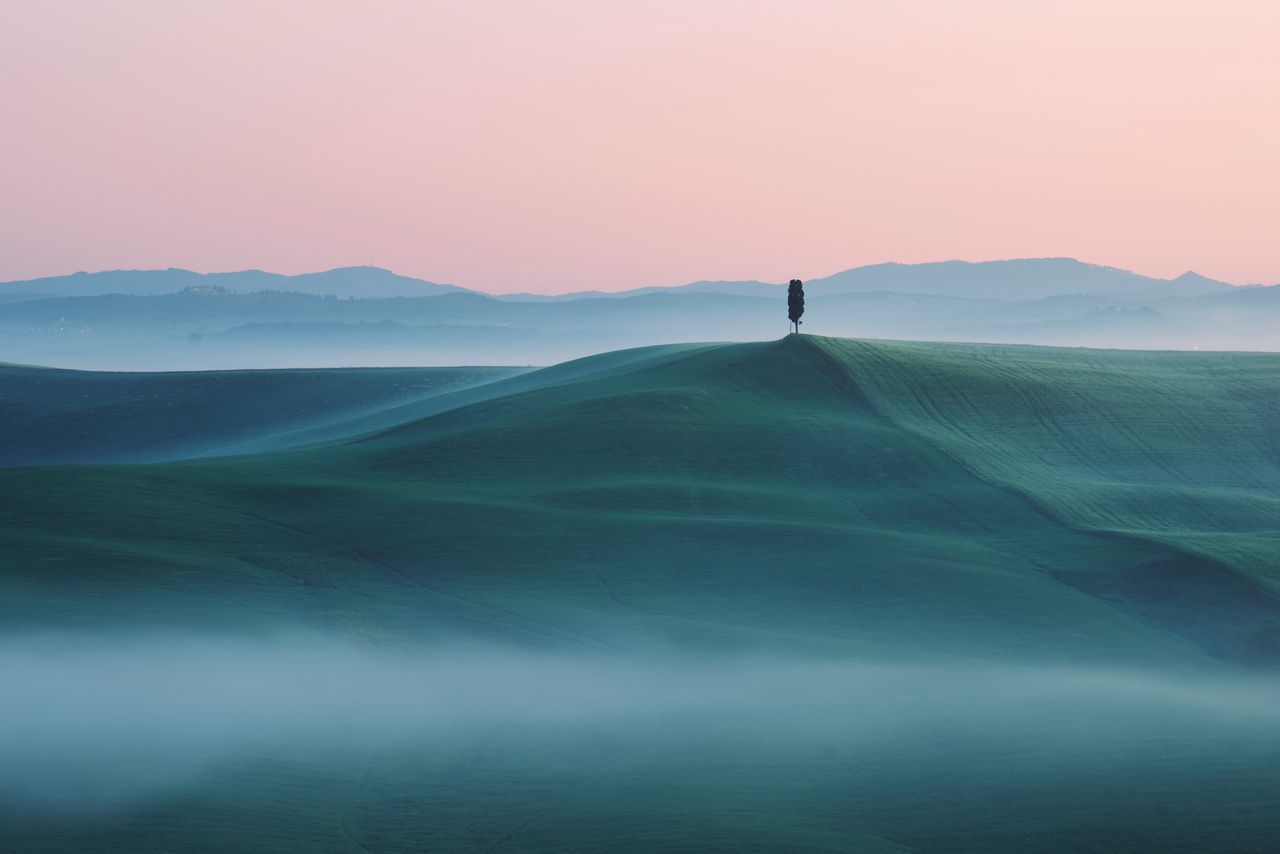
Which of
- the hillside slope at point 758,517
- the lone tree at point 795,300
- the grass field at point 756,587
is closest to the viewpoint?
the grass field at point 756,587

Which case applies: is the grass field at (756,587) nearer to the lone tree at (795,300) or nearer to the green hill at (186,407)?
the lone tree at (795,300)

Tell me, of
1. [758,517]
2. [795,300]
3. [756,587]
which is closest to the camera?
[756,587]

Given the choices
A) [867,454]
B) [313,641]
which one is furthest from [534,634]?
[867,454]

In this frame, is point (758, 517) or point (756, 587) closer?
point (756, 587)

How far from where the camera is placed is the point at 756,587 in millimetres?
40438

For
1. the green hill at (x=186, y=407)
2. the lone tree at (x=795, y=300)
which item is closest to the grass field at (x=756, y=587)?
the lone tree at (x=795, y=300)

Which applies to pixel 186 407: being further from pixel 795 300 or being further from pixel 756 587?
pixel 756 587

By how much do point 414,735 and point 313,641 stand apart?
6.29m

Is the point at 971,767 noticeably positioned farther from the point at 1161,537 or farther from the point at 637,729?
the point at 1161,537

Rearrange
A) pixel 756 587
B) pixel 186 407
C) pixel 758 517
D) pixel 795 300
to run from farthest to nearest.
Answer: pixel 186 407
pixel 795 300
pixel 758 517
pixel 756 587

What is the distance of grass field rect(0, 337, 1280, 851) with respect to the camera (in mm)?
24016

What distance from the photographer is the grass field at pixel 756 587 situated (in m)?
24.0

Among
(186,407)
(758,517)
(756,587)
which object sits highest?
(186,407)

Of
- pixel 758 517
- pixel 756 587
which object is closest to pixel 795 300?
pixel 758 517
